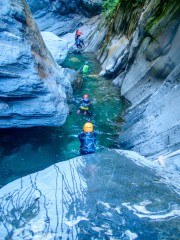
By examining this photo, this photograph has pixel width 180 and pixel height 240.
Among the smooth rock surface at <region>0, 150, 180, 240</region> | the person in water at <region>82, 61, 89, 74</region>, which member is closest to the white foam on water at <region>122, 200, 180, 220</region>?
the smooth rock surface at <region>0, 150, 180, 240</region>

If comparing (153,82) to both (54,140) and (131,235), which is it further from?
(131,235)

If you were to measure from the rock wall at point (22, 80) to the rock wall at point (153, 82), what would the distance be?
252cm

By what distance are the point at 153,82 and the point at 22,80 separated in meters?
5.15

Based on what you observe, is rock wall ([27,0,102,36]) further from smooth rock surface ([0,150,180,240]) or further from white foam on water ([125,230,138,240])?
white foam on water ([125,230,138,240])

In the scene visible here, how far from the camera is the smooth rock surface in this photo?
3564 millimetres

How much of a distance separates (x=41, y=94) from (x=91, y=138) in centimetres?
174

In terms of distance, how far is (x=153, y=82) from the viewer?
9.77 meters

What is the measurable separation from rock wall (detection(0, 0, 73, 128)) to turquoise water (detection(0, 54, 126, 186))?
0.75m

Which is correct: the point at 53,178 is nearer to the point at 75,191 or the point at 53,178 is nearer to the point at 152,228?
the point at 75,191

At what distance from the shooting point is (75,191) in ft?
14.6

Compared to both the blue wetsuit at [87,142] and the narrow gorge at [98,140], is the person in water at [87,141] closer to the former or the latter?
the blue wetsuit at [87,142]

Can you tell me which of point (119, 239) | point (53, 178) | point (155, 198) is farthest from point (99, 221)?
point (53, 178)

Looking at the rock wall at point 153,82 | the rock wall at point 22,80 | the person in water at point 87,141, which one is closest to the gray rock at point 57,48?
the rock wall at point 153,82

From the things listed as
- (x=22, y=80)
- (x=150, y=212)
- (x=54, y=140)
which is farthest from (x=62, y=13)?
(x=150, y=212)
